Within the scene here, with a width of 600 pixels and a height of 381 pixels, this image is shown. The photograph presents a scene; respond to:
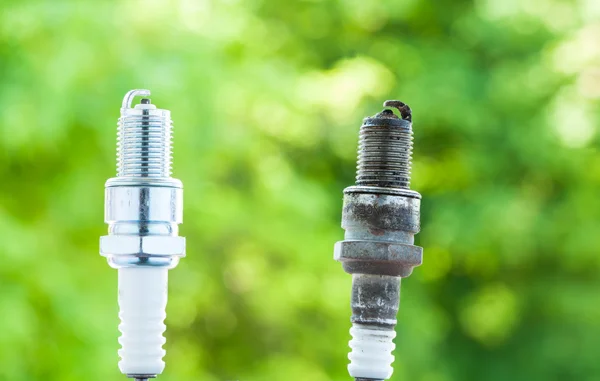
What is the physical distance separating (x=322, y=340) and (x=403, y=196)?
3.83 m

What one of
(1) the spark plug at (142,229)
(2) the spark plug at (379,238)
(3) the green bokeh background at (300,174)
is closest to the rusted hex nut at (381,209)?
(2) the spark plug at (379,238)

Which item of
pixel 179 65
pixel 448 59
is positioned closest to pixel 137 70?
pixel 179 65

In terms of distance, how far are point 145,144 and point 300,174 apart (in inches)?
162

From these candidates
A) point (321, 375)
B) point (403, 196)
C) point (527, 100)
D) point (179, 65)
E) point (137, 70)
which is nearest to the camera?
point (403, 196)

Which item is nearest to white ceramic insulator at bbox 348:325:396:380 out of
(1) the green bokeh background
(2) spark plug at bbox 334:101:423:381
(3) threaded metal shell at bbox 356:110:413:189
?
(2) spark plug at bbox 334:101:423:381

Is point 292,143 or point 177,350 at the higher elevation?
point 292,143

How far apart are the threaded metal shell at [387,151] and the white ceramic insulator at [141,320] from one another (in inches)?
8.2

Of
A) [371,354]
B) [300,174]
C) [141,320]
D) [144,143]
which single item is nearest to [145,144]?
[144,143]

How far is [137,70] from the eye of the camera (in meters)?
3.43

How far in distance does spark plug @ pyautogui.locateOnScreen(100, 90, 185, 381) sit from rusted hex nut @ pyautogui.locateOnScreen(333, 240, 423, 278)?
0.14 m

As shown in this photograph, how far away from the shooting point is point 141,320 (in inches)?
31.3

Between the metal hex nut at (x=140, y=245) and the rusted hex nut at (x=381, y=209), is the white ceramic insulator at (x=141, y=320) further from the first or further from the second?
the rusted hex nut at (x=381, y=209)

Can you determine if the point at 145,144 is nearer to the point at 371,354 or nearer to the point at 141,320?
the point at 141,320

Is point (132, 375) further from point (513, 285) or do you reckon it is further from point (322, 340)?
point (513, 285)
